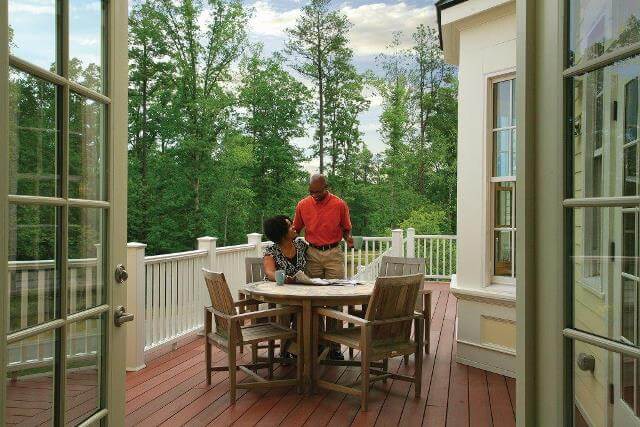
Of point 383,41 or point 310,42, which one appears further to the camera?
point 383,41

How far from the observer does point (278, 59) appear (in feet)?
69.9

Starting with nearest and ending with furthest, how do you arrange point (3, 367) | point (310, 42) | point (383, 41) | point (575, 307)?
point (3, 367), point (575, 307), point (310, 42), point (383, 41)

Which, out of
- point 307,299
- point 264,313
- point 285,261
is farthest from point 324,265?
point 264,313

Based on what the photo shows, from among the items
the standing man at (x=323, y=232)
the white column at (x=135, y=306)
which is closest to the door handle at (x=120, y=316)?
the white column at (x=135, y=306)

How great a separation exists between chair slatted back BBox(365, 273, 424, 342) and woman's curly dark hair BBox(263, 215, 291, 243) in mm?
1266

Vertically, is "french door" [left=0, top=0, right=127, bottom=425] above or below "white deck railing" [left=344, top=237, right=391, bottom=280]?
above

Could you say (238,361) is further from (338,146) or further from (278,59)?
(278,59)

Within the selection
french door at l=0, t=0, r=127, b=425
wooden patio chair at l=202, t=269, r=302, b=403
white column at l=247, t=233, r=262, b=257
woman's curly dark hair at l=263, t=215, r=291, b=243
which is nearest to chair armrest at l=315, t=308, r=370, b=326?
wooden patio chair at l=202, t=269, r=302, b=403

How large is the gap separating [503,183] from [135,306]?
3.45 meters

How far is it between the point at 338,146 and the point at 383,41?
4.82 m

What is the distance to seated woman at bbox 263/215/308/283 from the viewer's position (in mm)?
5004

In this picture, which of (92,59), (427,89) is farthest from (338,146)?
(92,59)

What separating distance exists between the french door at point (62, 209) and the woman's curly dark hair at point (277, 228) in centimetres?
281

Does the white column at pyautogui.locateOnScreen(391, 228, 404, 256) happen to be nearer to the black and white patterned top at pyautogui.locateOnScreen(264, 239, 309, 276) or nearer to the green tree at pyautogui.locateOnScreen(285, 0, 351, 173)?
the black and white patterned top at pyautogui.locateOnScreen(264, 239, 309, 276)
